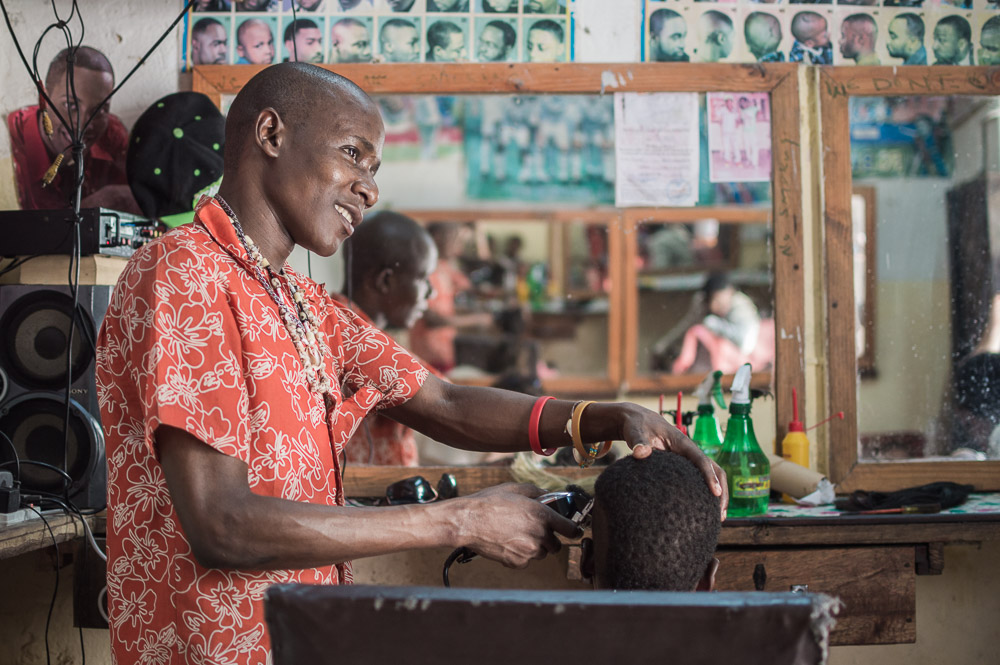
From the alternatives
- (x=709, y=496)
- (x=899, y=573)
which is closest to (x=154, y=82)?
(x=709, y=496)

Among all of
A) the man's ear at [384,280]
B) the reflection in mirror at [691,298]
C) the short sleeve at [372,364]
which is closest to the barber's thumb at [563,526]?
the short sleeve at [372,364]

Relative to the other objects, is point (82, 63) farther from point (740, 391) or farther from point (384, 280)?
point (740, 391)

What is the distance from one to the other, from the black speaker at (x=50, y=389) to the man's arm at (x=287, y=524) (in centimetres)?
106

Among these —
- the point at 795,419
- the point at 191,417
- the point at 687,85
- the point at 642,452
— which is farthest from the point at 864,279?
the point at 191,417

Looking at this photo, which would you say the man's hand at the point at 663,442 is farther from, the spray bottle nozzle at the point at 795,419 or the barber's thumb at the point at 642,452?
the spray bottle nozzle at the point at 795,419

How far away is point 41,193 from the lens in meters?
2.43

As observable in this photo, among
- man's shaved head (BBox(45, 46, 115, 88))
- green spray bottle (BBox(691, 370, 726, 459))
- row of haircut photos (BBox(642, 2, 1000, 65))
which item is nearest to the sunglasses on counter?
green spray bottle (BBox(691, 370, 726, 459))

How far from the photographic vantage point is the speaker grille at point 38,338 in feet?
6.64

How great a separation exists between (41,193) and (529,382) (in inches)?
98.7

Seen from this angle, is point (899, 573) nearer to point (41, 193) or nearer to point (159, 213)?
point (159, 213)

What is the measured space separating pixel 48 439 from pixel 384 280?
3.82 feet

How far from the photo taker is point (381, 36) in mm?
2453

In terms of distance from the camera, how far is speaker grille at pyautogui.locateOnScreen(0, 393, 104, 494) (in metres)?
2.00

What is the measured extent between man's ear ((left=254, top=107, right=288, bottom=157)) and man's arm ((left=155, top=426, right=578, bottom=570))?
0.47 meters
